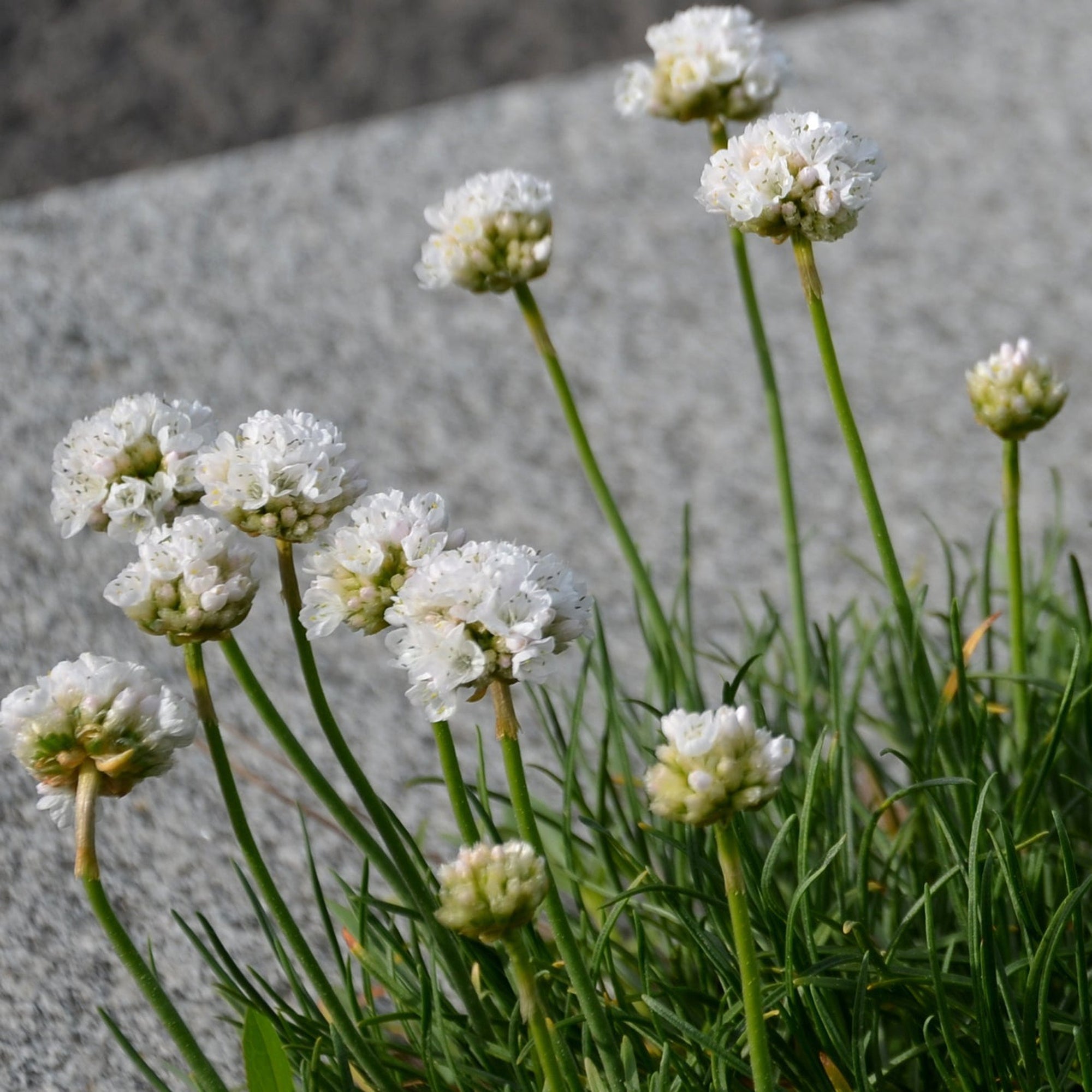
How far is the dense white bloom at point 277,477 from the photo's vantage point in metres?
0.76

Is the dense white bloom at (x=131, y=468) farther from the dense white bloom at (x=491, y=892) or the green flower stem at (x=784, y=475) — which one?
the green flower stem at (x=784, y=475)

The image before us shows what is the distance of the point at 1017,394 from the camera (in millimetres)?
1001

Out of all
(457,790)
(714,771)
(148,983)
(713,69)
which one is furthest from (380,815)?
(713,69)

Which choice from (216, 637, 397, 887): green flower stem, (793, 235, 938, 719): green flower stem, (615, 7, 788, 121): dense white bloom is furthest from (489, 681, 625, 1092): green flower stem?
(615, 7, 788, 121): dense white bloom

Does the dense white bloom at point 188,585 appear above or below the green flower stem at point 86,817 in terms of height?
above

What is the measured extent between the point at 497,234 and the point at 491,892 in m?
0.54

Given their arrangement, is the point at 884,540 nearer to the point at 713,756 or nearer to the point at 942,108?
the point at 713,756

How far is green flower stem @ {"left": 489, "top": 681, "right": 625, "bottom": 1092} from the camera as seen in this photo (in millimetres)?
708

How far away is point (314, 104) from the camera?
8.64ft

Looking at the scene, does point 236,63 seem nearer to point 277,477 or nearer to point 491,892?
point 277,477

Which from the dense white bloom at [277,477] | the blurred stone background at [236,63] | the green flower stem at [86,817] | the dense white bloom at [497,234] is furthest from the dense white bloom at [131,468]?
the blurred stone background at [236,63]

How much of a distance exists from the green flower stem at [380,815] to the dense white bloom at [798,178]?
33cm

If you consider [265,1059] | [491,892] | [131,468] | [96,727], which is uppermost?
[131,468]

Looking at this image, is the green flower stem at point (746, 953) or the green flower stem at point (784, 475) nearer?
the green flower stem at point (746, 953)
